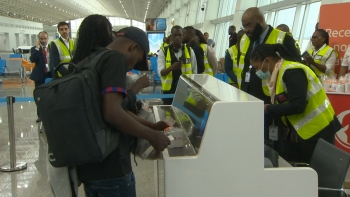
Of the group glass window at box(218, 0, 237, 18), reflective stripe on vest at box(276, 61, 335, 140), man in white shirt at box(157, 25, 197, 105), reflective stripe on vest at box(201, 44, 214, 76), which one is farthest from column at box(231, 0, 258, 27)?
reflective stripe on vest at box(276, 61, 335, 140)

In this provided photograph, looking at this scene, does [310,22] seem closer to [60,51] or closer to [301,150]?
[60,51]

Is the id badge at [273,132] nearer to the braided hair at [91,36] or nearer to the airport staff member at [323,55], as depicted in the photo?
the braided hair at [91,36]

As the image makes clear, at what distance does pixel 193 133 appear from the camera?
1.93 m

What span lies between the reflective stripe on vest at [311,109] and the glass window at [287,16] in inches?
301

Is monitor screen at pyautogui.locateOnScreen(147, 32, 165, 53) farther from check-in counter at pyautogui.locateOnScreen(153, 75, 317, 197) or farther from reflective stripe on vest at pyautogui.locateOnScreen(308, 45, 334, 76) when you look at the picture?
check-in counter at pyautogui.locateOnScreen(153, 75, 317, 197)

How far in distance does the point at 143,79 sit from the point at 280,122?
1.43 m

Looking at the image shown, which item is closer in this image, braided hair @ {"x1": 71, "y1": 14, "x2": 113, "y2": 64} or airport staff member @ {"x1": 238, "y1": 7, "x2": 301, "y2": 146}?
braided hair @ {"x1": 71, "y1": 14, "x2": 113, "y2": 64}

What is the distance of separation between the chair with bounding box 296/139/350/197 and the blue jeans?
101 cm

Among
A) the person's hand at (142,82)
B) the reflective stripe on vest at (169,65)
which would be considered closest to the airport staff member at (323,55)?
the reflective stripe on vest at (169,65)

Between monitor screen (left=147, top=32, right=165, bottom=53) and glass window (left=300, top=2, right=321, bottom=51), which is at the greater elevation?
glass window (left=300, top=2, right=321, bottom=51)

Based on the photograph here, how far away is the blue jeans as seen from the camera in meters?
1.60

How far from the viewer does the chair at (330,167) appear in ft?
6.46

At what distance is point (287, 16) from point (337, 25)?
204 inches

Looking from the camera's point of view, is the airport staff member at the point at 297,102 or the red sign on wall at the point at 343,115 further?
the red sign on wall at the point at 343,115
